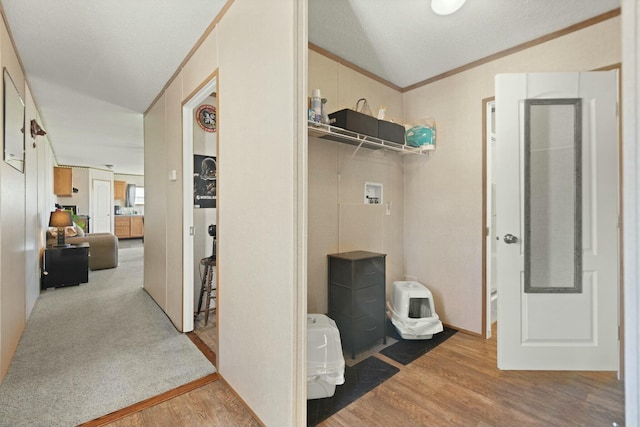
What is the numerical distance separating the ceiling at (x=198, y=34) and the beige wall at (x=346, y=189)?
0.67 feet

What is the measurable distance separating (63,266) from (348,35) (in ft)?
15.4

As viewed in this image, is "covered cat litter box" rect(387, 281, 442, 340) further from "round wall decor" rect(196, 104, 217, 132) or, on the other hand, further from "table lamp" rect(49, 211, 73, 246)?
"table lamp" rect(49, 211, 73, 246)

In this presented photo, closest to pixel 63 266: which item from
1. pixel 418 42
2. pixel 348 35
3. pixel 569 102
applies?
pixel 348 35

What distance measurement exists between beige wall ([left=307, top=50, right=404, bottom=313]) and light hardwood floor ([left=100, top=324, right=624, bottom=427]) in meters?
0.86

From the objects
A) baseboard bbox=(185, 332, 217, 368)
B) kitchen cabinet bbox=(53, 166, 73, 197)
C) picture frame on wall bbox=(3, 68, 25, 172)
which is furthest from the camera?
kitchen cabinet bbox=(53, 166, 73, 197)

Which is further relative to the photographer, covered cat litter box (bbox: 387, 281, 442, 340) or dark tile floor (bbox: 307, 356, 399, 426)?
covered cat litter box (bbox: 387, 281, 442, 340)

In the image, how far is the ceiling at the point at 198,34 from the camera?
1933 mm

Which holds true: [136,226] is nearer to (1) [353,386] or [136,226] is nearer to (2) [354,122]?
(2) [354,122]

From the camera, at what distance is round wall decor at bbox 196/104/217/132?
124 inches

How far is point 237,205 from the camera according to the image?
181 cm

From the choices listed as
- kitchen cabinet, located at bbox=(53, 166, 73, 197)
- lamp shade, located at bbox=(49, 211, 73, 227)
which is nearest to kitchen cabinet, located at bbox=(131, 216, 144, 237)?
kitchen cabinet, located at bbox=(53, 166, 73, 197)

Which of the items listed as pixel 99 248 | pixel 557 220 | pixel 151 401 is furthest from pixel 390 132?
pixel 99 248

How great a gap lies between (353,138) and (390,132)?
0.49 metres

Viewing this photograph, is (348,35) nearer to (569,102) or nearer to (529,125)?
(529,125)
